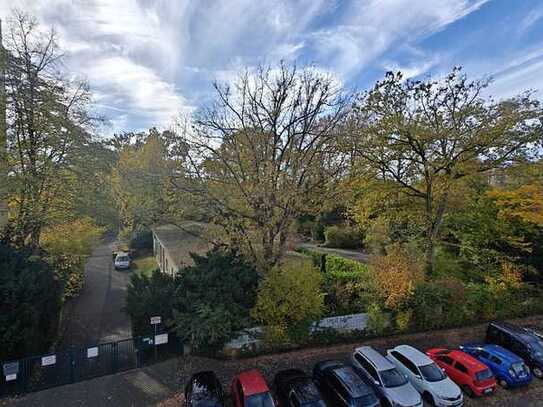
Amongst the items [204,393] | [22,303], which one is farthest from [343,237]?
[22,303]

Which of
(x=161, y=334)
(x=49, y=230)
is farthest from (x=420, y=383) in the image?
(x=49, y=230)

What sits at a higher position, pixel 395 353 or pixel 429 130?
pixel 429 130

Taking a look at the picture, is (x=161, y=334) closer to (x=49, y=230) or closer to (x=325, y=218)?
(x=49, y=230)

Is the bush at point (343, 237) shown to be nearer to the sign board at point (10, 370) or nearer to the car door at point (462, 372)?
the car door at point (462, 372)

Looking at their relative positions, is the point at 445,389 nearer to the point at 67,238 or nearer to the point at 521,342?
the point at 521,342

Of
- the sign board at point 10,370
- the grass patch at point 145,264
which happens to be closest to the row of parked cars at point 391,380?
the sign board at point 10,370

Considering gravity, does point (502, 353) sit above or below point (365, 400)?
below
